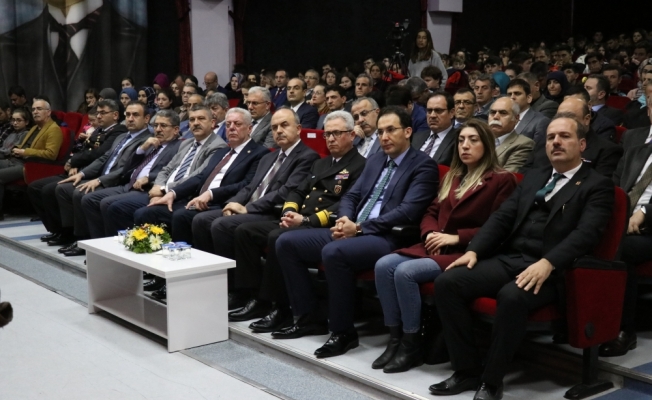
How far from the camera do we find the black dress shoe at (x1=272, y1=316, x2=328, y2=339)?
3832 mm

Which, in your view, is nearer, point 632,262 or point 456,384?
point 456,384

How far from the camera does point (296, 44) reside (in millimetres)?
12102

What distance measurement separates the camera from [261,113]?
5992mm

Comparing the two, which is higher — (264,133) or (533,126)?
(533,126)

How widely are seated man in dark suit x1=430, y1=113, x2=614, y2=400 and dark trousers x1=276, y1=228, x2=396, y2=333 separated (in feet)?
1.83

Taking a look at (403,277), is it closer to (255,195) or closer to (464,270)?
(464,270)

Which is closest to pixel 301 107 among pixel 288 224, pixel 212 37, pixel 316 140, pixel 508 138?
pixel 316 140

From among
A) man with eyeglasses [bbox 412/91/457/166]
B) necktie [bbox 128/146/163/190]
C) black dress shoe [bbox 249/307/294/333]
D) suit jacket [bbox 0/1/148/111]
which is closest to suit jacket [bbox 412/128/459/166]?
man with eyeglasses [bbox 412/91/457/166]

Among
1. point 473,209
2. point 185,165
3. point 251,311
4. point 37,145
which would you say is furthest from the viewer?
point 37,145

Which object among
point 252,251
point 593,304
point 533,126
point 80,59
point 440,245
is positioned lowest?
point 252,251

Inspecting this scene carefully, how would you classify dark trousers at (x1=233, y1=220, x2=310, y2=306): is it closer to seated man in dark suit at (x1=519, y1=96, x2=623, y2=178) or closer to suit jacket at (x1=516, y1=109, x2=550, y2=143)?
seated man in dark suit at (x1=519, y1=96, x2=623, y2=178)

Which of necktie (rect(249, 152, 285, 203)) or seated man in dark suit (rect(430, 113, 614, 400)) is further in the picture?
necktie (rect(249, 152, 285, 203))

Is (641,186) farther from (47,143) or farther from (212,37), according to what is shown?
(212,37)

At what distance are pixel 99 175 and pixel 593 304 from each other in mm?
4451
